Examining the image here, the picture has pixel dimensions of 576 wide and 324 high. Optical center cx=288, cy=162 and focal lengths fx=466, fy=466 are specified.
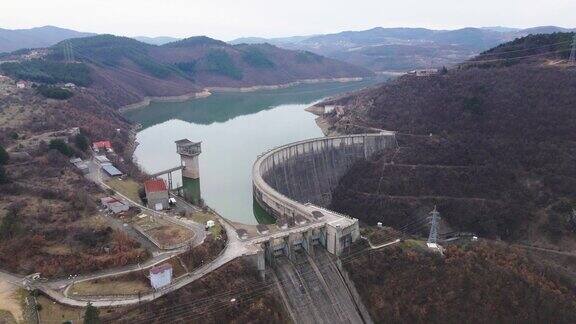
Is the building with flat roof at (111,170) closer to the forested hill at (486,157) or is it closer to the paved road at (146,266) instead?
the paved road at (146,266)

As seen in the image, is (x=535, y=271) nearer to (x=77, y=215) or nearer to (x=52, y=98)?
(x=77, y=215)

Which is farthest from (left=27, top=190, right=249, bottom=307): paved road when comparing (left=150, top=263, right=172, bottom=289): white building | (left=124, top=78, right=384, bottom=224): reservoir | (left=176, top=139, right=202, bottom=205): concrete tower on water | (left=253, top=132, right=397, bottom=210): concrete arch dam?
(left=176, top=139, right=202, bottom=205): concrete tower on water

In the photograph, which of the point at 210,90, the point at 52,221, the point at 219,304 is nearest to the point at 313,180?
the point at 219,304

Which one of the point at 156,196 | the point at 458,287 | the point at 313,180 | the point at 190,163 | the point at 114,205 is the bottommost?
the point at 458,287

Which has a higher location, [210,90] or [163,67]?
[163,67]

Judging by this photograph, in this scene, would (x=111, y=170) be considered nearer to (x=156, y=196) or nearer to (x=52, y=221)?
(x=156, y=196)

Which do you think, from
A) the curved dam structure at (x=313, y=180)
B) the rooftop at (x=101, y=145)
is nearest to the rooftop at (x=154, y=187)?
the curved dam structure at (x=313, y=180)

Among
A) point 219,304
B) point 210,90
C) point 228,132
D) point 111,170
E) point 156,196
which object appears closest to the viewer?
point 219,304
